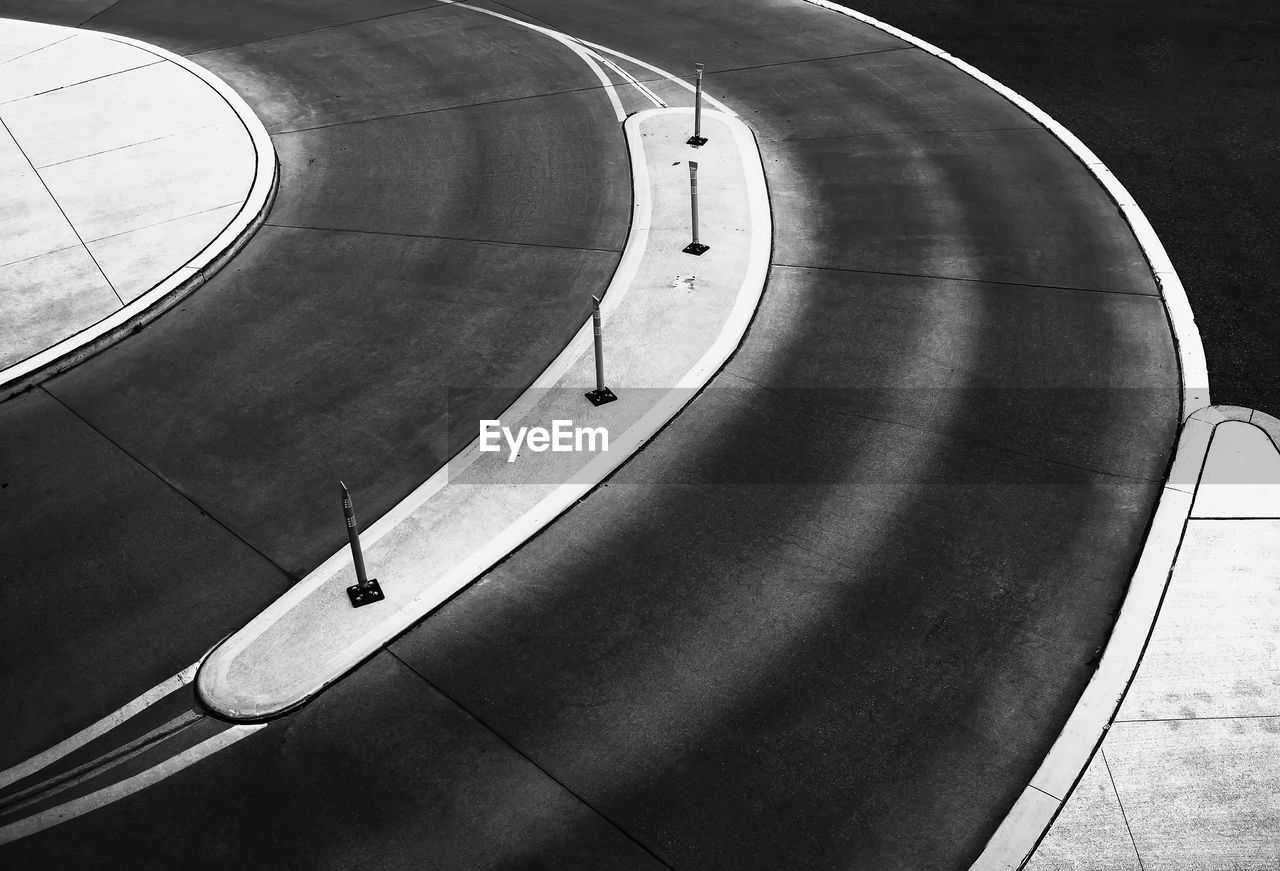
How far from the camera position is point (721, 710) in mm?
8234

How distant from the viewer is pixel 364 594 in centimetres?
913

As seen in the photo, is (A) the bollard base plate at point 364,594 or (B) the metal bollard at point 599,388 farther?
(B) the metal bollard at point 599,388

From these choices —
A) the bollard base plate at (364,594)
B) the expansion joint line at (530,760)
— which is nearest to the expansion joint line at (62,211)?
the bollard base plate at (364,594)

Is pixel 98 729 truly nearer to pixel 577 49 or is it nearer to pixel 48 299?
pixel 48 299

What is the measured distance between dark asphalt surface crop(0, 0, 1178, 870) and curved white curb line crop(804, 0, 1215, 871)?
139 millimetres

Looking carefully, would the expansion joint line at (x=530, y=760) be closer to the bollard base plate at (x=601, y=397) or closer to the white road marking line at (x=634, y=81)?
the bollard base plate at (x=601, y=397)

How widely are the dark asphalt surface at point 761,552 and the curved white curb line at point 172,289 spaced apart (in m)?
0.26

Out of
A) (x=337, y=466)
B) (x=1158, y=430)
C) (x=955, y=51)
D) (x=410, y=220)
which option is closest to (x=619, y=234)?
(x=410, y=220)

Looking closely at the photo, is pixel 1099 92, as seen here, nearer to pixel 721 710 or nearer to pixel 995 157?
pixel 995 157

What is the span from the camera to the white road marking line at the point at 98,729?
25.7ft

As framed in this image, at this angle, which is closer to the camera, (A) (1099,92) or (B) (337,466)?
(B) (337,466)

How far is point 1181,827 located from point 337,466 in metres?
7.48

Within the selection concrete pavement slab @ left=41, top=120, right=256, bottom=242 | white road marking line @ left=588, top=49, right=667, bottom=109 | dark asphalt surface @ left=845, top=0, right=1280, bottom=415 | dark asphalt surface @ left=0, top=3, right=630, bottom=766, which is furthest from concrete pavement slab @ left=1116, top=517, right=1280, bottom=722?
concrete pavement slab @ left=41, top=120, right=256, bottom=242

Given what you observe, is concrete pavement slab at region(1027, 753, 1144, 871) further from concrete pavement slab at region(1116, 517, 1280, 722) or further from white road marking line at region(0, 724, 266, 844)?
white road marking line at region(0, 724, 266, 844)
